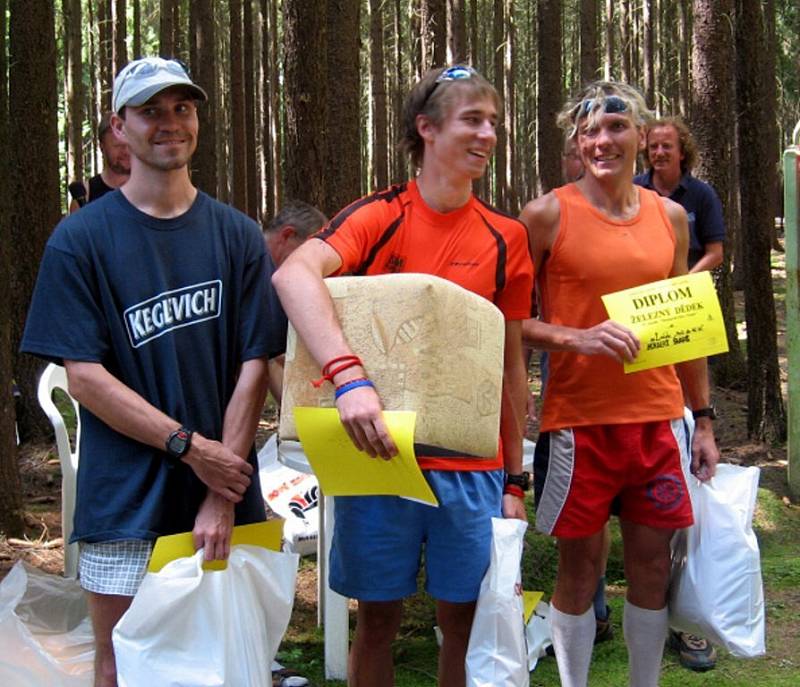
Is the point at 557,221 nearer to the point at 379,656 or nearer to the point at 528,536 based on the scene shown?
the point at 379,656

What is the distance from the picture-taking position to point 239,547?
2830 millimetres

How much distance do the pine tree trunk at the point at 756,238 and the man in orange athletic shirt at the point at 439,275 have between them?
509cm

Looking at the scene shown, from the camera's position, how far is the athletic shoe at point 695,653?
4195 mm

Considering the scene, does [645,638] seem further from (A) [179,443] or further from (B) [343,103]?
(B) [343,103]

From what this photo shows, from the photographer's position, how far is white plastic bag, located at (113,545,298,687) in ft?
8.46

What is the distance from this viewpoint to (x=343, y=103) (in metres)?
9.15

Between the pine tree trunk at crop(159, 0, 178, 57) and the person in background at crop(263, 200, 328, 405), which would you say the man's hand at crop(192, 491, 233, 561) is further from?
the pine tree trunk at crop(159, 0, 178, 57)

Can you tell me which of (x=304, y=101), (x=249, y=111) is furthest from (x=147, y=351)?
(x=249, y=111)

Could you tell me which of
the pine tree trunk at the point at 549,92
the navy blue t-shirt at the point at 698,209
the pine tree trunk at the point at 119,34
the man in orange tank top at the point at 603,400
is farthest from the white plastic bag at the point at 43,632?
the pine tree trunk at the point at 119,34

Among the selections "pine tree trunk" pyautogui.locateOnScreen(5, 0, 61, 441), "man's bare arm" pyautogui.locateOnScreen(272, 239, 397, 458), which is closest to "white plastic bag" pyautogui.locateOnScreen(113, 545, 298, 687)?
"man's bare arm" pyautogui.locateOnScreen(272, 239, 397, 458)

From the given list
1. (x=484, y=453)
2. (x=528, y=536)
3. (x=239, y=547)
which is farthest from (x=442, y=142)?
(x=528, y=536)

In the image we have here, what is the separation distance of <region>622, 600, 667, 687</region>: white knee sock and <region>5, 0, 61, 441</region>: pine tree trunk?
17.8ft

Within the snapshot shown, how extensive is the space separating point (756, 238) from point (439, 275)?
5440 millimetres

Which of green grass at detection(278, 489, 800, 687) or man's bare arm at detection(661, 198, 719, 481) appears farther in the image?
green grass at detection(278, 489, 800, 687)
